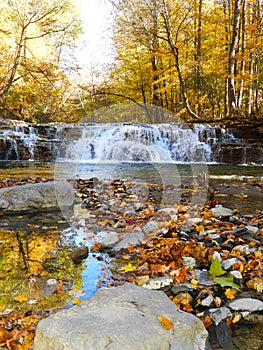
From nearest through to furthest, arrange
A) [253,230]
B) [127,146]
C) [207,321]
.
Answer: [207,321], [253,230], [127,146]

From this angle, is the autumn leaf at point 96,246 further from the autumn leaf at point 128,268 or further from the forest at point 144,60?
the forest at point 144,60

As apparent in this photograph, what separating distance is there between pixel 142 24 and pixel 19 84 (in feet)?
25.3

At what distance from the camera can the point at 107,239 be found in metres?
2.96

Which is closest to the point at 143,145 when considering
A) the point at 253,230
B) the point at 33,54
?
the point at 33,54

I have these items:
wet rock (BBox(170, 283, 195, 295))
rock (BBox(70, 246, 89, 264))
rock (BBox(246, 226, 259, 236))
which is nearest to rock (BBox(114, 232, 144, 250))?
rock (BBox(70, 246, 89, 264))

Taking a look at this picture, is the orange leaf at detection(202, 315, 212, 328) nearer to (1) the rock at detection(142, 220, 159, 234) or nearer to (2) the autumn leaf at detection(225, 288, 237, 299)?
(2) the autumn leaf at detection(225, 288, 237, 299)

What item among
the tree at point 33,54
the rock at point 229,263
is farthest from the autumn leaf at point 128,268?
the tree at point 33,54

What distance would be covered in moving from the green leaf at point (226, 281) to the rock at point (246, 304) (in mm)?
175

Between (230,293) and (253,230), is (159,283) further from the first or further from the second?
(253,230)

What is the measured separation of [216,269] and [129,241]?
3.11ft

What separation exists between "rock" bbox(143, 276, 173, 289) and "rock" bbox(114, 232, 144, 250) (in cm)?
74

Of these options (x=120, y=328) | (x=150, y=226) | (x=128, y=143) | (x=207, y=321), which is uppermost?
(x=128, y=143)

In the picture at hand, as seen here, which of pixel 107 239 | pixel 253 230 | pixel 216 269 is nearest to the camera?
pixel 216 269

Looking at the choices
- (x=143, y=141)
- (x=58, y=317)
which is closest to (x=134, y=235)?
(x=58, y=317)
